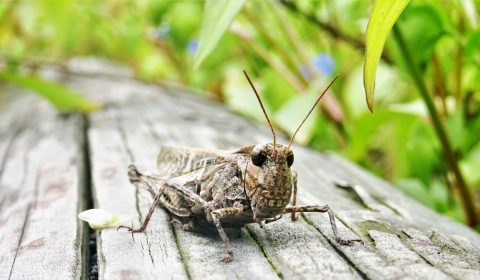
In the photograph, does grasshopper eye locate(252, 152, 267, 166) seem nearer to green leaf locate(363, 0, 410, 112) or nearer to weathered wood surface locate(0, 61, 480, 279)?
weathered wood surface locate(0, 61, 480, 279)

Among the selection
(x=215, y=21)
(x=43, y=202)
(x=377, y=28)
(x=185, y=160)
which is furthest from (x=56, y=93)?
(x=377, y=28)

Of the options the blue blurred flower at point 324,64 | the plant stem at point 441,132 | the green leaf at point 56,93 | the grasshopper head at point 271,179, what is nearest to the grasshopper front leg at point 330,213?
the grasshopper head at point 271,179

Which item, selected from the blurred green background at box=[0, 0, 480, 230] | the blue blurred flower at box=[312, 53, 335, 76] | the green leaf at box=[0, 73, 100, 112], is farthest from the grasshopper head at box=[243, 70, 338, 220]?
the blue blurred flower at box=[312, 53, 335, 76]

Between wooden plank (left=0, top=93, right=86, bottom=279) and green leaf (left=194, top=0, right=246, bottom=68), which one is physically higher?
green leaf (left=194, top=0, right=246, bottom=68)

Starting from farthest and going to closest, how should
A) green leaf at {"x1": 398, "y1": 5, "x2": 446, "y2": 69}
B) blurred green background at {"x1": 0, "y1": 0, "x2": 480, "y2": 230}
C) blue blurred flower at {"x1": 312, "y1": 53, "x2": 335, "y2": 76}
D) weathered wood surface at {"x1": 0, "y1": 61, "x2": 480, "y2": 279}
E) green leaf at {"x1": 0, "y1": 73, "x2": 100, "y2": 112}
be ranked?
1. blue blurred flower at {"x1": 312, "y1": 53, "x2": 335, "y2": 76}
2. green leaf at {"x1": 0, "y1": 73, "x2": 100, "y2": 112}
3. blurred green background at {"x1": 0, "y1": 0, "x2": 480, "y2": 230}
4. green leaf at {"x1": 398, "y1": 5, "x2": 446, "y2": 69}
5. weathered wood surface at {"x1": 0, "y1": 61, "x2": 480, "y2": 279}

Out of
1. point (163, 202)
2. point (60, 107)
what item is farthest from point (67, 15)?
point (163, 202)

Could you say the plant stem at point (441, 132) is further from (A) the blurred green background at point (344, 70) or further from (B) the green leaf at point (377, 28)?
(B) the green leaf at point (377, 28)
